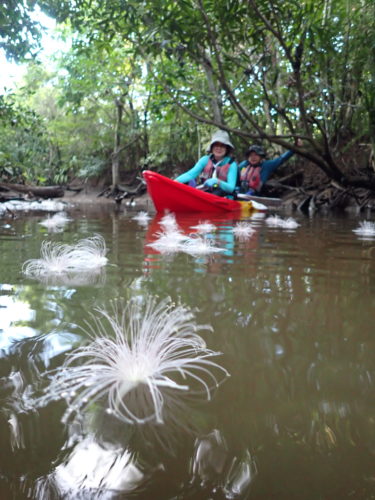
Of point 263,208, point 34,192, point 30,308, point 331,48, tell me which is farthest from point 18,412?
point 34,192

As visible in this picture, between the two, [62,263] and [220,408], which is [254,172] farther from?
[220,408]

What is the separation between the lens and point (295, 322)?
1.70 metres

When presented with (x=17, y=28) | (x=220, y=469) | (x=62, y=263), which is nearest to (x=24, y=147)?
(x=17, y=28)

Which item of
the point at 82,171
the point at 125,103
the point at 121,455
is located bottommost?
the point at 121,455

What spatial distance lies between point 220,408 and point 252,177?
37.5ft

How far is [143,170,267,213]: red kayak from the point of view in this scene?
24.8 ft

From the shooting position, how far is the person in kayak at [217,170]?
9109 millimetres

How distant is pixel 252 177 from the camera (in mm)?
11953

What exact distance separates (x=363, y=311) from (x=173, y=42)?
6.21m

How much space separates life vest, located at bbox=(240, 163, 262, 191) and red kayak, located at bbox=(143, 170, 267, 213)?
12.3 ft

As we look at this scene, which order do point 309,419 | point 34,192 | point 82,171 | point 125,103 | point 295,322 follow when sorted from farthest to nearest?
point 82,171 → point 125,103 → point 34,192 → point 295,322 → point 309,419

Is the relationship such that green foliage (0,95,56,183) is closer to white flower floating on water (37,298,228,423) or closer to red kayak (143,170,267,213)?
red kayak (143,170,267,213)

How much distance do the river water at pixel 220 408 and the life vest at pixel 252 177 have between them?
9.99 metres

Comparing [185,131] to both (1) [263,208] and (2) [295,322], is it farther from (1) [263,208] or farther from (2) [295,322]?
(2) [295,322]
